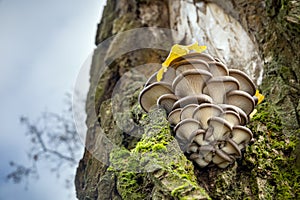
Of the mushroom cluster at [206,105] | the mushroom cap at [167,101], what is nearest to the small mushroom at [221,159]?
the mushroom cluster at [206,105]

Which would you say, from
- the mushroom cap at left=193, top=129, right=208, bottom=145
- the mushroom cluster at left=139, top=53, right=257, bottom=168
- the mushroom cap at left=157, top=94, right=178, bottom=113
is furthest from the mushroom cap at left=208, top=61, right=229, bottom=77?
the mushroom cap at left=193, top=129, right=208, bottom=145

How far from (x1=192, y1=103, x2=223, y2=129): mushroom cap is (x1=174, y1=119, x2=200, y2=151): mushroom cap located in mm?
32

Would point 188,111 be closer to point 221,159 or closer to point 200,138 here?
point 200,138

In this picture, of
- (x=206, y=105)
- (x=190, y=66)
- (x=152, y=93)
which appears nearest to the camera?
(x=206, y=105)

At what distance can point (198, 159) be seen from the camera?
206cm

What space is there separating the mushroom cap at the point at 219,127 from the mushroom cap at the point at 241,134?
0.23ft

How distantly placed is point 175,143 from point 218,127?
10.1 inches

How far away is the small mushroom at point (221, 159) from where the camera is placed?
2.01 meters

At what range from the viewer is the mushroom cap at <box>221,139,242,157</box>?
2.01 metres

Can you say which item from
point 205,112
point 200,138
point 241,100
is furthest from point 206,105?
point 241,100

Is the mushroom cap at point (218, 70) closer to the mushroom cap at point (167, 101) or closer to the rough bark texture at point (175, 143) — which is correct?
the mushroom cap at point (167, 101)

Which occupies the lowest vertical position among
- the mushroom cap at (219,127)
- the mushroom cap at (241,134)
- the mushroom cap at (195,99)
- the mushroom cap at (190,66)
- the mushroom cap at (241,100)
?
the mushroom cap at (241,134)

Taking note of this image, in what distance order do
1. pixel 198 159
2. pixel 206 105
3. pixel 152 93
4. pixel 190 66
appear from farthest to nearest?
pixel 152 93, pixel 190 66, pixel 198 159, pixel 206 105

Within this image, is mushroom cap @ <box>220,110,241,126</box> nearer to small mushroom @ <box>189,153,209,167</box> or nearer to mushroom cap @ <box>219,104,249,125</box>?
mushroom cap @ <box>219,104,249,125</box>
